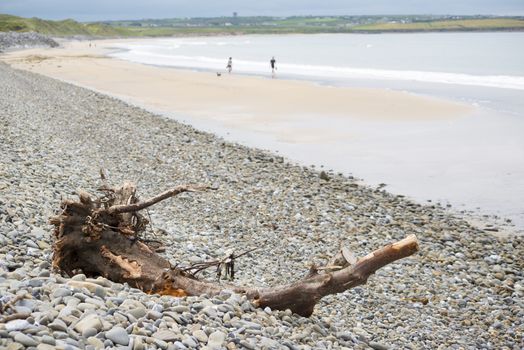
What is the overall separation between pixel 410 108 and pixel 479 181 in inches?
529

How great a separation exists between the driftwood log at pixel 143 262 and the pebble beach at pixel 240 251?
230 millimetres

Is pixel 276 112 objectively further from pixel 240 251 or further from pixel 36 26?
pixel 36 26

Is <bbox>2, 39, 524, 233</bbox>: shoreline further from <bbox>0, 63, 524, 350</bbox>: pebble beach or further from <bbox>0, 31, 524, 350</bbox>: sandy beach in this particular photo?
<bbox>0, 63, 524, 350</bbox>: pebble beach

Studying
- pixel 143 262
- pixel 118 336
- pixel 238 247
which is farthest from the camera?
pixel 238 247

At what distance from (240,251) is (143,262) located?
3214 mm

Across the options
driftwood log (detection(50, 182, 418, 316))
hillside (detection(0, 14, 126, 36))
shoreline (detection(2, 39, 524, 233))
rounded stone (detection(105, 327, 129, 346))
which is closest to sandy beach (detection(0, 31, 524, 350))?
rounded stone (detection(105, 327, 129, 346))

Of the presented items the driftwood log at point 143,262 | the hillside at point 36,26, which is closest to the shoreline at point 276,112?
the driftwood log at point 143,262

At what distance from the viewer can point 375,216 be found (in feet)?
39.7

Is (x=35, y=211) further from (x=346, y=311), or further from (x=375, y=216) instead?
(x=375, y=216)

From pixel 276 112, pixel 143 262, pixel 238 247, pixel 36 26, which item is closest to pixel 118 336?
pixel 143 262

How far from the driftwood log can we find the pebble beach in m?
0.23

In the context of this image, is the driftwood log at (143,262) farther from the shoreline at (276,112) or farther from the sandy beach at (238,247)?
the shoreline at (276,112)

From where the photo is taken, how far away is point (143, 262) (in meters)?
6.58

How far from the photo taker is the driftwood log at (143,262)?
6.18 m
